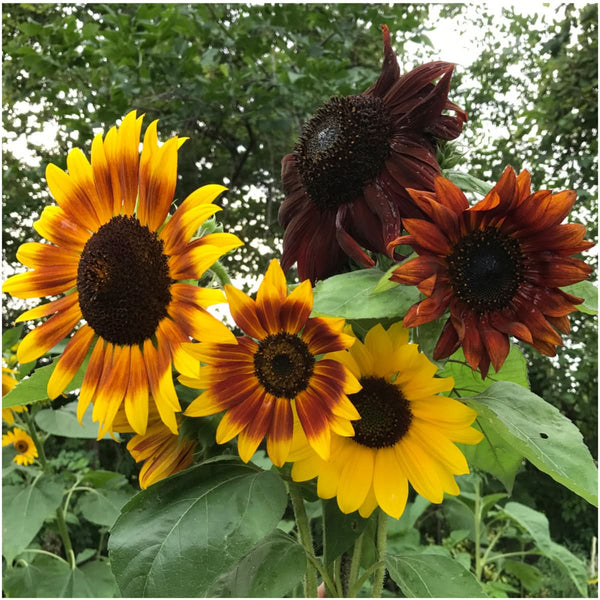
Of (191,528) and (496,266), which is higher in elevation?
(496,266)

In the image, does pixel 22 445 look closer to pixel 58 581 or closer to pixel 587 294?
pixel 58 581

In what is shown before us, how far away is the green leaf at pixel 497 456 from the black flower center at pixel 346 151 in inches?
6.9

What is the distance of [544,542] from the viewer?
36.1 inches

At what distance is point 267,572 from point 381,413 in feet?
0.36

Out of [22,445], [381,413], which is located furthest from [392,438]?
[22,445]

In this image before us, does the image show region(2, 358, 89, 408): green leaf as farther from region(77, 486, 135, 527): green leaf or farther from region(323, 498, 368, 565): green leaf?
region(77, 486, 135, 527): green leaf

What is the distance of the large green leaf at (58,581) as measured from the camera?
35.4 inches

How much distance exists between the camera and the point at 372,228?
33 centimetres

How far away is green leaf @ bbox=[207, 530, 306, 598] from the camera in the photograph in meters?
0.33

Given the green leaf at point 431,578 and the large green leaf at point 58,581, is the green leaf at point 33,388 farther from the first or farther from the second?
the large green leaf at point 58,581

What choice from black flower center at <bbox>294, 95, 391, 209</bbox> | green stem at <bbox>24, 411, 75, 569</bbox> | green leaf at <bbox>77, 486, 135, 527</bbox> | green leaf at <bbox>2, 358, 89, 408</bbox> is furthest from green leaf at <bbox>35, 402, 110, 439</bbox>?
black flower center at <bbox>294, 95, 391, 209</bbox>

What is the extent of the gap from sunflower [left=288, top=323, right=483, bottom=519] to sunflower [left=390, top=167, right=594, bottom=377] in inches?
1.5

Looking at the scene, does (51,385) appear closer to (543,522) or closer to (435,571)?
(435,571)

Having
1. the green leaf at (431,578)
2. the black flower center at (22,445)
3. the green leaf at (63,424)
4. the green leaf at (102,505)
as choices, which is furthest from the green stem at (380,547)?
the black flower center at (22,445)
